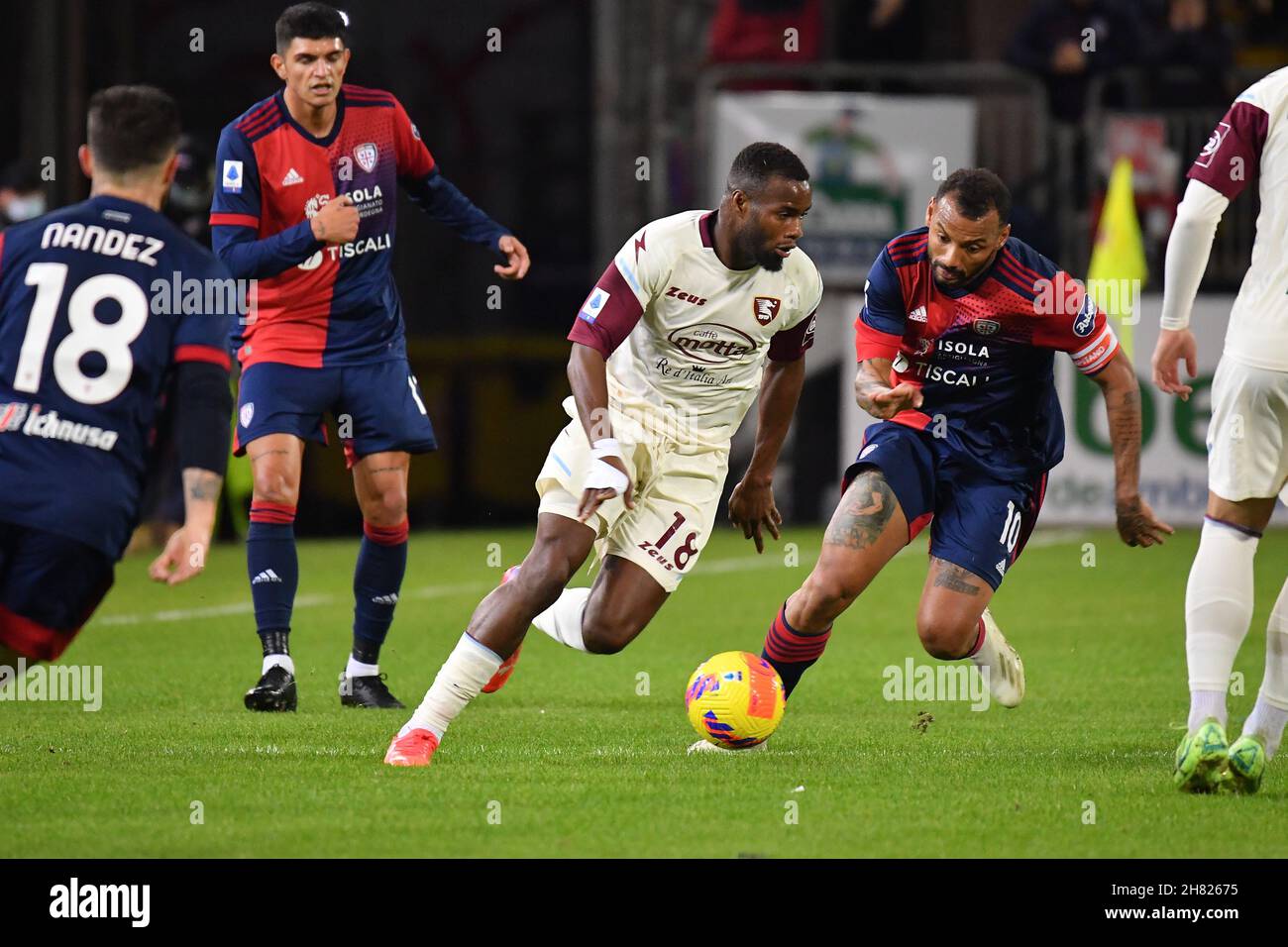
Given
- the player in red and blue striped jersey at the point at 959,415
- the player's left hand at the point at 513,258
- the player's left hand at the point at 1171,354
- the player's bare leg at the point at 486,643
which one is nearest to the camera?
the player's left hand at the point at 1171,354

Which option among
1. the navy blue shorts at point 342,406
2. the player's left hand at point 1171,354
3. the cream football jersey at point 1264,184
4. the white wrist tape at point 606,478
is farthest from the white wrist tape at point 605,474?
the navy blue shorts at point 342,406

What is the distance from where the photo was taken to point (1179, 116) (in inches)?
586

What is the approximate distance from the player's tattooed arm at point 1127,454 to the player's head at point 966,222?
0.58m

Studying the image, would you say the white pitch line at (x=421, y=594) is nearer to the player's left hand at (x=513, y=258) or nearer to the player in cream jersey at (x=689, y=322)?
the player's left hand at (x=513, y=258)

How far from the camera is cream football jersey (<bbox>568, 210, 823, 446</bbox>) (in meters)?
6.16

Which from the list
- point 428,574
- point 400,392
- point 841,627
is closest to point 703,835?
point 400,392

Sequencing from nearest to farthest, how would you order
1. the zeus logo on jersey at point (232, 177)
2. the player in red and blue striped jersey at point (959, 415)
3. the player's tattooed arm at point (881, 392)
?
the player's tattooed arm at point (881, 392)
the player in red and blue striped jersey at point (959, 415)
the zeus logo on jersey at point (232, 177)

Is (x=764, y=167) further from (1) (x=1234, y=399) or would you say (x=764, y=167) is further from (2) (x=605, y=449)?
(1) (x=1234, y=399)

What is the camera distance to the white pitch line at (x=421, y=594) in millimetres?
10062

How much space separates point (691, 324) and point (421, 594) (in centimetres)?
509

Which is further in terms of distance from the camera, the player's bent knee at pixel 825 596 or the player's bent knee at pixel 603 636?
the player's bent knee at pixel 603 636

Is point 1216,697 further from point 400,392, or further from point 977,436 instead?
point 400,392

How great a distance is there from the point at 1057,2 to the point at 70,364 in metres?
11.6

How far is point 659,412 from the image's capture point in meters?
6.59
